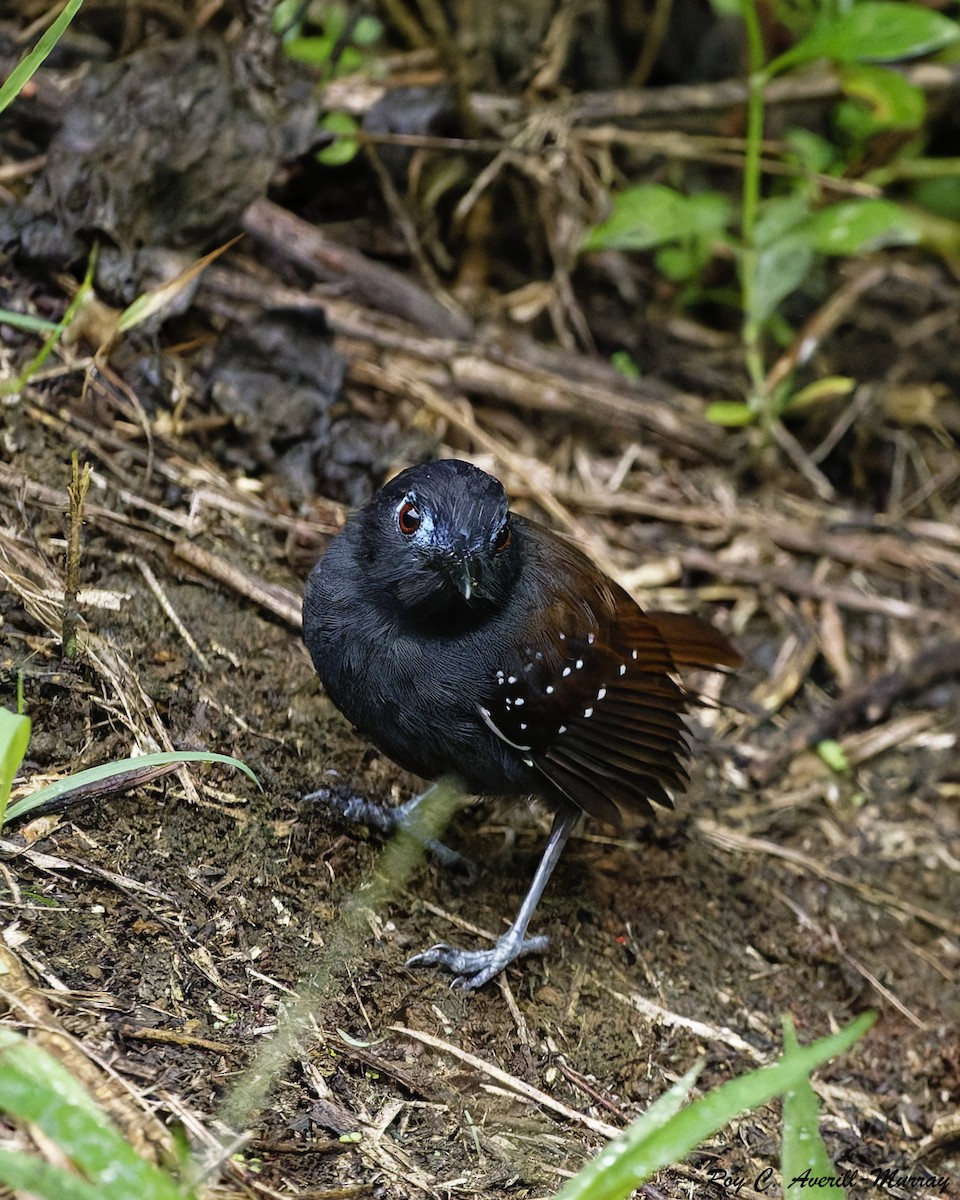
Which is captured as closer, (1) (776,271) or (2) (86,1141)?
(2) (86,1141)

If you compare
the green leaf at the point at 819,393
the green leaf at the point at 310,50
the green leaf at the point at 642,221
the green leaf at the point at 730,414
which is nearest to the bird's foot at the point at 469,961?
the green leaf at the point at 730,414

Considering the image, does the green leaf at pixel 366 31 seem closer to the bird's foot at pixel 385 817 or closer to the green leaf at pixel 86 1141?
the bird's foot at pixel 385 817

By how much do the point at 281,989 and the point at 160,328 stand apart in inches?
→ 110

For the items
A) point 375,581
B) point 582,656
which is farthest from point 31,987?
point 582,656

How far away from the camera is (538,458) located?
5.75 meters

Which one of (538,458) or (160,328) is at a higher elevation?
(160,328)

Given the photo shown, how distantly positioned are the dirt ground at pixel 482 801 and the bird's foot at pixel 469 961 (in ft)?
0.17

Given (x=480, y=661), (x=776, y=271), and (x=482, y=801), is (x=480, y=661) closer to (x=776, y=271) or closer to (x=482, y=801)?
(x=482, y=801)

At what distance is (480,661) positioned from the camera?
3578 millimetres

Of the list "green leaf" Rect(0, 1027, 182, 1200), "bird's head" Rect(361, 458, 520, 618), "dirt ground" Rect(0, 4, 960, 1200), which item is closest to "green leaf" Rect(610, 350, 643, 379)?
"dirt ground" Rect(0, 4, 960, 1200)

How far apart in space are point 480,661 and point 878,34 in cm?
335

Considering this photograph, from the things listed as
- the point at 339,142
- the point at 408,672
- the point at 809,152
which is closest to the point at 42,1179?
the point at 408,672

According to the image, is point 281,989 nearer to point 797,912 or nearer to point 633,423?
point 797,912

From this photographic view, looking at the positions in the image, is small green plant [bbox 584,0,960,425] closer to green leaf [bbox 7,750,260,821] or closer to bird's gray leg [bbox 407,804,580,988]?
bird's gray leg [bbox 407,804,580,988]
